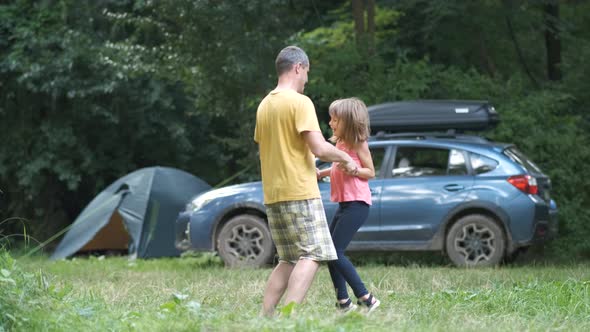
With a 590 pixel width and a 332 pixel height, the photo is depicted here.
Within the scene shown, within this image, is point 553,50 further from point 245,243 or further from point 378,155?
point 245,243

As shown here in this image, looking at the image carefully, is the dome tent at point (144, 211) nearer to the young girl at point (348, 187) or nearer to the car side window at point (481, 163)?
the car side window at point (481, 163)

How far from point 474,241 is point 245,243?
266cm

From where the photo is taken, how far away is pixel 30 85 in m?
19.0

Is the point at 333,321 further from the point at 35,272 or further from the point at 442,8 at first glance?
the point at 442,8

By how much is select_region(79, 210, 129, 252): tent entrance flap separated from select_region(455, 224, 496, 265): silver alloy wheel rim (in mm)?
6590

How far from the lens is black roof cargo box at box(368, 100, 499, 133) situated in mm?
12484

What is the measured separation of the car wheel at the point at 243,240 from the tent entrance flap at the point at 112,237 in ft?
15.2

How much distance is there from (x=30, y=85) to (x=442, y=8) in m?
7.83

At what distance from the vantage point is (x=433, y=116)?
12.7 m

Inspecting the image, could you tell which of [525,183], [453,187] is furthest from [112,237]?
[525,183]

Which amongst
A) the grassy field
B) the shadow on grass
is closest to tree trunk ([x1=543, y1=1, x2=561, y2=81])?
the shadow on grass

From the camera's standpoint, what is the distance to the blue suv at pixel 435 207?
466 inches

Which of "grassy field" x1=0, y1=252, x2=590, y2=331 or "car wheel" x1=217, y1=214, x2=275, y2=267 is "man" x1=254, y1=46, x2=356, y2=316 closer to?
"grassy field" x1=0, y1=252, x2=590, y2=331

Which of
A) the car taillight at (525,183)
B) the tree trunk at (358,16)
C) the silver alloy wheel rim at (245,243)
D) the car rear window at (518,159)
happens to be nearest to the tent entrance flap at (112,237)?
the silver alloy wheel rim at (245,243)
